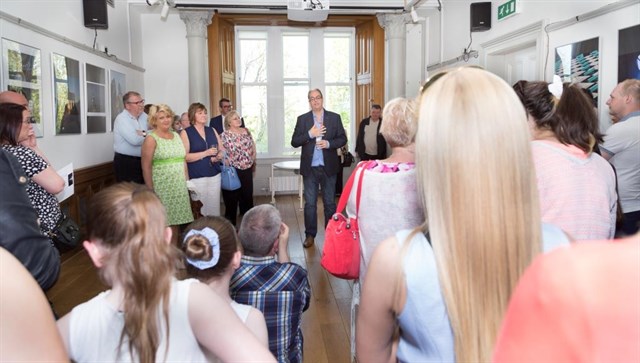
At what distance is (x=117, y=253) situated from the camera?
1183 mm

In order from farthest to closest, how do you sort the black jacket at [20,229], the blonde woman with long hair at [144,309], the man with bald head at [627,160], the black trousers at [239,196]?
the black trousers at [239,196], the man with bald head at [627,160], the black jacket at [20,229], the blonde woman with long hair at [144,309]

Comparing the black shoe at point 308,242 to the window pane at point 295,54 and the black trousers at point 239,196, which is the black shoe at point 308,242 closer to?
the black trousers at point 239,196

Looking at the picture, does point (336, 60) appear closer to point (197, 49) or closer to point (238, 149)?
point (197, 49)

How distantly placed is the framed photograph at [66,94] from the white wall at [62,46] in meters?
0.07

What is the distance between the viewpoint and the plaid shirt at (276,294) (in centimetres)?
197

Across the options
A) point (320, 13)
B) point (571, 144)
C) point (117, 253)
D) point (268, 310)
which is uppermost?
point (320, 13)

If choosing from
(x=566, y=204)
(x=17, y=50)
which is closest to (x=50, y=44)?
(x=17, y=50)

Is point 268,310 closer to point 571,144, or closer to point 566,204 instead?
point 566,204

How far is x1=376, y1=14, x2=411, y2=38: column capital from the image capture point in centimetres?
887

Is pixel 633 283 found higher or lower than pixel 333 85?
lower

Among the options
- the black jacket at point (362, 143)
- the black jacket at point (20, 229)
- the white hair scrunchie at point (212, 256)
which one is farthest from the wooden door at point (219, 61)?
the white hair scrunchie at point (212, 256)

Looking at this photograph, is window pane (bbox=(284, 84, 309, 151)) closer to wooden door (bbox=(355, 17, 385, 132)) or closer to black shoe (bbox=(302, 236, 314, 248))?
wooden door (bbox=(355, 17, 385, 132))

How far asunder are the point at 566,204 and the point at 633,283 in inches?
61.1

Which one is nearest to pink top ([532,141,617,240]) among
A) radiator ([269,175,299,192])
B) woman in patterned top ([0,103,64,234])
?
woman in patterned top ([0,103,64,234])
